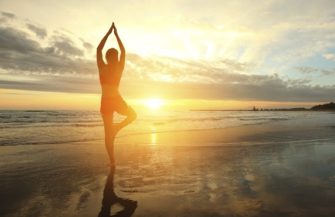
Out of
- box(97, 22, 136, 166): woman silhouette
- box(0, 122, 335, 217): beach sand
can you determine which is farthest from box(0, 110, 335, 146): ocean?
box(97, 22, 136, 166): woman silhouette

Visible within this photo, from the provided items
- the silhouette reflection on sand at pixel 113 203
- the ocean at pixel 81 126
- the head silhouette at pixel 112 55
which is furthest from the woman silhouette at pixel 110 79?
the ocean at pixel 81 126

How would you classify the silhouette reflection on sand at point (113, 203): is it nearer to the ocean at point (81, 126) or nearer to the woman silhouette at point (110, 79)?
the woman silhouette at point (110, 79)

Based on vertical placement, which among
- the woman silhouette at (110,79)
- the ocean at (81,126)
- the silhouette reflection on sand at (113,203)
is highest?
the woman silhouette at (110,79)

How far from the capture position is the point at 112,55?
682 cm

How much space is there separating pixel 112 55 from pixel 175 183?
3157 millimetres

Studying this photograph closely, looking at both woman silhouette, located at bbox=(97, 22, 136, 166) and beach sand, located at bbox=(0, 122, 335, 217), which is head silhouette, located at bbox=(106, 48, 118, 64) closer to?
woman silhouette, located at bbox=(97, 22, 136, 166)

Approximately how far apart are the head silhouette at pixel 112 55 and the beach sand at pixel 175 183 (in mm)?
2436

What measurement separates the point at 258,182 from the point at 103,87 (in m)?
3.86

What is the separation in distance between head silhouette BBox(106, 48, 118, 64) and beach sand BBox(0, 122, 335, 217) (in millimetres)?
2436

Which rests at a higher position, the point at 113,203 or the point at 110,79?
the point at 110,79

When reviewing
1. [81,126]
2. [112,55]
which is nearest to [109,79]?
[112,55]

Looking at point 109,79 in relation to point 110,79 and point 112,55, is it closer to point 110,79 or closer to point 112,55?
point 110,79

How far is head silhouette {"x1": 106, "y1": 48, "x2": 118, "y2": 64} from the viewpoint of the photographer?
268 inches

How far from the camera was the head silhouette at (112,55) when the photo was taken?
6816 millimetres
